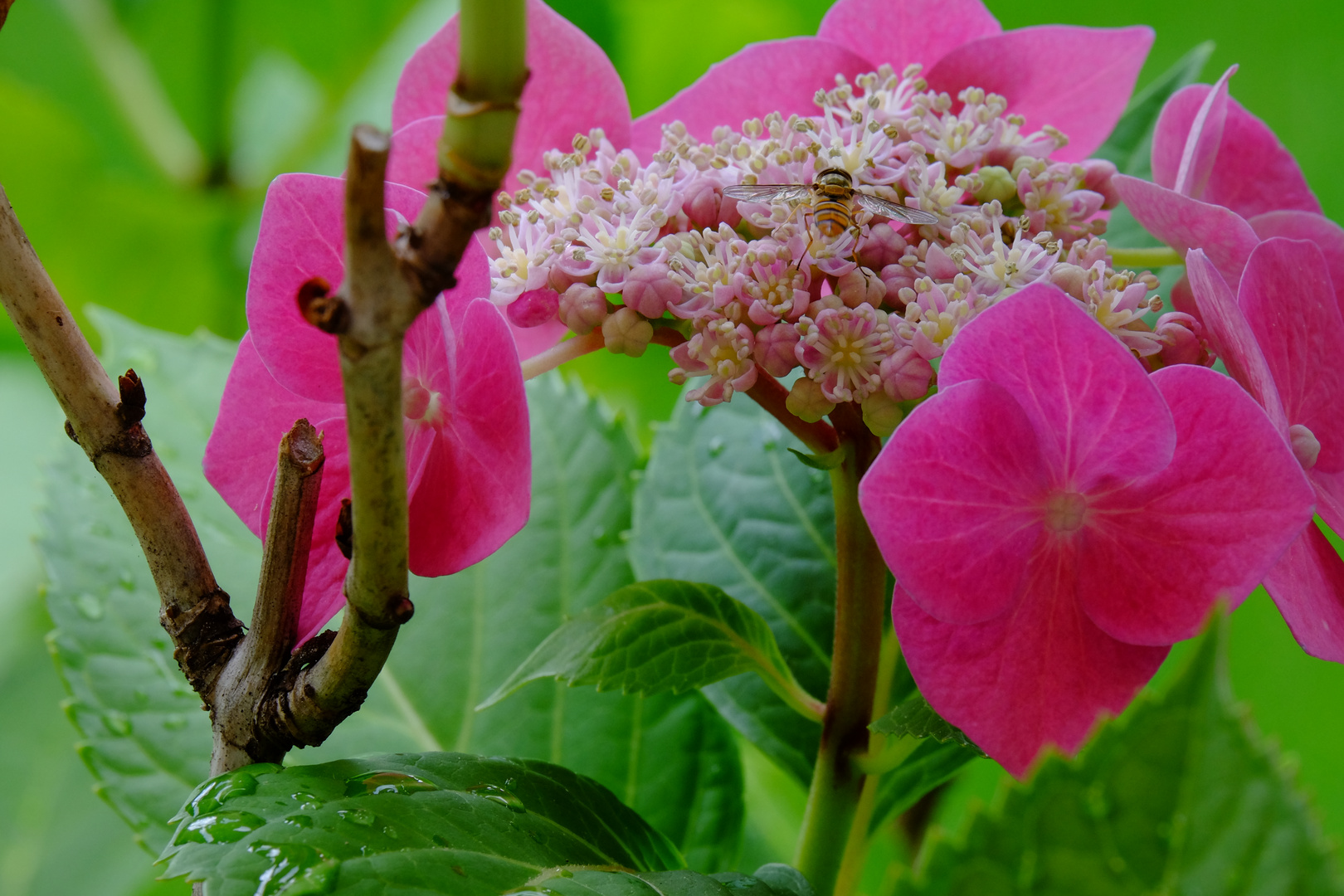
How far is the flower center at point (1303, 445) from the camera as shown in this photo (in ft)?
1.19

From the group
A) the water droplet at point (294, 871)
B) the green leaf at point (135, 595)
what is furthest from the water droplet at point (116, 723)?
the water droplet at point (294, 871)

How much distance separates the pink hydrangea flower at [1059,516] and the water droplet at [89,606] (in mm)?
436

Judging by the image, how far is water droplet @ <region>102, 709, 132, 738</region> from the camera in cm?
53

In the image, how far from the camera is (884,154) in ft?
1.32

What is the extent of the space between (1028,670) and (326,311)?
239mm

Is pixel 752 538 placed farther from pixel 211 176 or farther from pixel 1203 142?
pixel 211 176

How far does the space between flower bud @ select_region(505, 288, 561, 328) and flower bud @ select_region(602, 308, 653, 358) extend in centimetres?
3

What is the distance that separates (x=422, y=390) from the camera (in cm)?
38

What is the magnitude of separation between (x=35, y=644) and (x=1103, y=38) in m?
1.13

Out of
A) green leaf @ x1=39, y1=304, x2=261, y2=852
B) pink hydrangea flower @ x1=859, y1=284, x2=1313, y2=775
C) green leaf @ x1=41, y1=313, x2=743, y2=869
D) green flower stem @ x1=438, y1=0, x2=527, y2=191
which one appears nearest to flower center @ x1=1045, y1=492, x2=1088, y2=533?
pink hydrangea flower @ x1=859, y1=284, x2=1313, y2=775

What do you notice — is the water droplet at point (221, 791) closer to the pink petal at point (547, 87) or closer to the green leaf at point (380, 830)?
the green leaf at point (380, 830)

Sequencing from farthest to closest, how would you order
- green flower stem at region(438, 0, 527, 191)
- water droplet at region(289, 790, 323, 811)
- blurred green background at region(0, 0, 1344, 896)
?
blurred green background at region(0, 0, 1344, 896), water droplet at region(289, 790, 323, 811), green flower stem at region(438, 0, 527, 191)

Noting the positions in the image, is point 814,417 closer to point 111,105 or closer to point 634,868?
point 634,868

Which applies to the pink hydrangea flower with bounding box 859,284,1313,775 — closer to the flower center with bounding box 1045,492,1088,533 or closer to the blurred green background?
the flower center with bounding box 1045,492,1088,533
